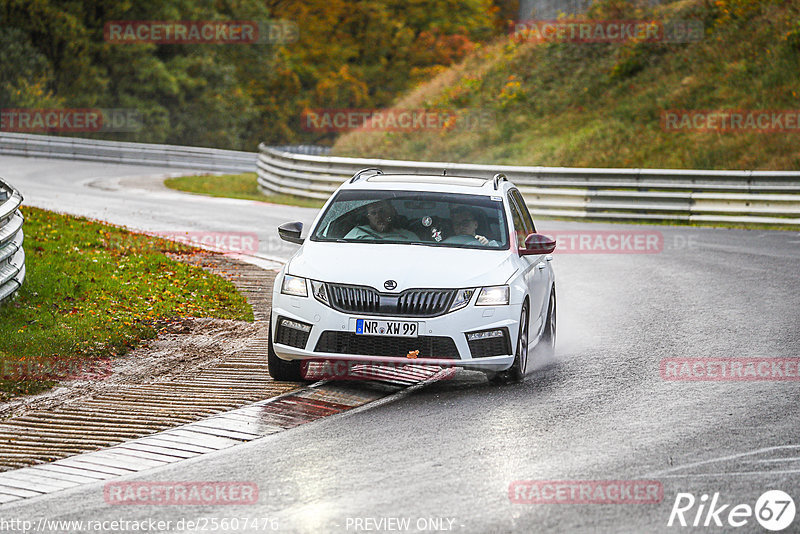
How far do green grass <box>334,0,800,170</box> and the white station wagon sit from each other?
18.7 meters

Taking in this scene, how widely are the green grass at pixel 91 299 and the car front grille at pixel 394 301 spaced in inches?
99.5

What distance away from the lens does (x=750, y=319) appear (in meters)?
12.6

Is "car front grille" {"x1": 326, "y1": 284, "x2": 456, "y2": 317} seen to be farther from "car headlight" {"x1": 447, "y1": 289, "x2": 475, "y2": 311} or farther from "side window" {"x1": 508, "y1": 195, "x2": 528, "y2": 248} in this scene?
"side window" {"x1": 508, "y1": 195, "x2": 528, "y2": 248}

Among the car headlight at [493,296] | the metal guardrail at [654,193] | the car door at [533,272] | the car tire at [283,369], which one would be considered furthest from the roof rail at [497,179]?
the metal guardrail at [654,193]

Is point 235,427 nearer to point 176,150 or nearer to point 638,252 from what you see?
point 638,252

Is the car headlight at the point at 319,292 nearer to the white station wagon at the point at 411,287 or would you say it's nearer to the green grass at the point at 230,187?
the white station wagon at the point at 411,287

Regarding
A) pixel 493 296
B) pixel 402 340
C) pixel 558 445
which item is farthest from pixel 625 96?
pixel 558 445

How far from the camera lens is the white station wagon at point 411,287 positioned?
913 centimetres

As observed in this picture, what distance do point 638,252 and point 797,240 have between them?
324 centimetres

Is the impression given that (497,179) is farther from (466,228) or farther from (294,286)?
(294,286)

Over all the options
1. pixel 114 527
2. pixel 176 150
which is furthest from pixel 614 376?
pixel 176 150

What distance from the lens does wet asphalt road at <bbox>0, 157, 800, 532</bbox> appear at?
20.4ft

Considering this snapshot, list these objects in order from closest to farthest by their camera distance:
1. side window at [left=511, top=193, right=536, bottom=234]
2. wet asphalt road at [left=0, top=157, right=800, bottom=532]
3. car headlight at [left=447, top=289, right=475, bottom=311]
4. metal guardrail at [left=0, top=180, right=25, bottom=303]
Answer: wet asphalt road at [left=0, top=157, right=800, bottom=532] → car headlight at [left=447, top=289, right=475, bottom=311] → side window at [left=511, top=193, right=536, bottom=234] → metal guardrail at [left=0, top=180, right=25, bottom=303]

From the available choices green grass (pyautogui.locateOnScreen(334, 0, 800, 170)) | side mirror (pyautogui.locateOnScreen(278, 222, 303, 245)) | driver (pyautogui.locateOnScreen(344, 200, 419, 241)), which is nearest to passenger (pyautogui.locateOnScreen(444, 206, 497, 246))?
driver (pyautogui.locateOnScreen(344, 200, 419, 241))
